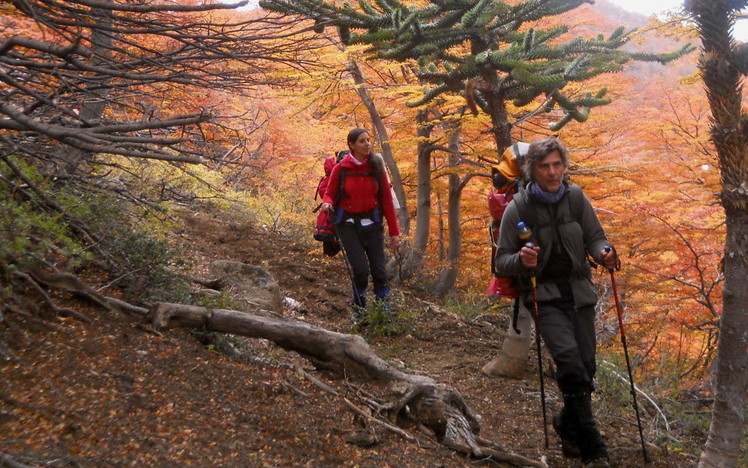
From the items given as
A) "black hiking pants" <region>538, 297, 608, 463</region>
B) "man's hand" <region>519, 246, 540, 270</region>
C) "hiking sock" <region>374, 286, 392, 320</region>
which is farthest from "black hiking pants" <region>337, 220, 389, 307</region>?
"man's hand" <region>519, 246, 540, 270</region>

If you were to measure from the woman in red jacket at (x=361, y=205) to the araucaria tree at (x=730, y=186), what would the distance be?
350 centimetres

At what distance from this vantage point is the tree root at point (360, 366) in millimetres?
3783

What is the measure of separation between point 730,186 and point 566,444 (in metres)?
2.05

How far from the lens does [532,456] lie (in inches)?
→ 162

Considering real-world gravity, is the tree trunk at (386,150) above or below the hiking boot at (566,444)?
above

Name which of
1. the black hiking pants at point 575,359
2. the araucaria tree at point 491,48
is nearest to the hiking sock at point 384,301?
the araucaria tree at point 491,48

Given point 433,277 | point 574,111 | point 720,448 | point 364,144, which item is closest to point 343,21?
point 364,144

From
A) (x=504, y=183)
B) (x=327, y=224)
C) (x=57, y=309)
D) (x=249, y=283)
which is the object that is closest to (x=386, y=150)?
(x=327, y=224)

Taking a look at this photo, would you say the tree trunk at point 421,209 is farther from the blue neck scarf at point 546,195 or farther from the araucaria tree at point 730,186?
the araucaria tree at point 730,186

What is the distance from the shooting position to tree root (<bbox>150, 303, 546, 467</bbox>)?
Answer: 12.4ft

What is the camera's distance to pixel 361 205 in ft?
21.6

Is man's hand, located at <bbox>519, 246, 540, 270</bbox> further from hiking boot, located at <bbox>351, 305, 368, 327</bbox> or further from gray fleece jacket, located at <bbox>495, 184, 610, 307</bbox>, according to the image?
hiking boot, located at <bbox>351, 305, 368, 327</bbox>

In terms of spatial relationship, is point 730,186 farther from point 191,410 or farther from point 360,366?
point 191,410

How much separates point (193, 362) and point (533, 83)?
351cm
